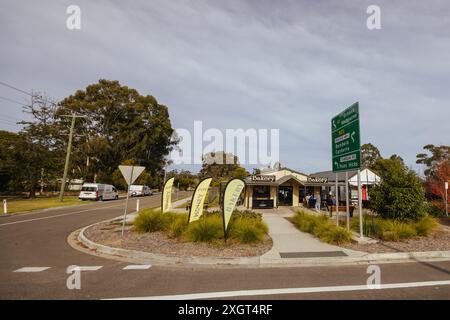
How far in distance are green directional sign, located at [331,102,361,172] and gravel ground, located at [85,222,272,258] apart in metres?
4.45

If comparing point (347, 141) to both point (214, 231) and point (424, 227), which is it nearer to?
point (424, 227)

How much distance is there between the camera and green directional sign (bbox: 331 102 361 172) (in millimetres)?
10086

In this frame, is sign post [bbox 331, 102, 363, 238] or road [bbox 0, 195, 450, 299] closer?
road [bbox 0, 195, 450, 299]

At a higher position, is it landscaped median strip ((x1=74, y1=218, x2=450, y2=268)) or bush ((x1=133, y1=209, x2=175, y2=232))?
bush ((x1=133, y1=209, x2=175, y2=232))

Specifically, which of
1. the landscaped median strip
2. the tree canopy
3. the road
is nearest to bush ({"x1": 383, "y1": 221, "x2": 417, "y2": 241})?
the landscaped median strip

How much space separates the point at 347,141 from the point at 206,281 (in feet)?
26.9

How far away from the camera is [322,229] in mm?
10055

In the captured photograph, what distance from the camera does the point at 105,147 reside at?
1655 inches

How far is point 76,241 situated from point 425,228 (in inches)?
521

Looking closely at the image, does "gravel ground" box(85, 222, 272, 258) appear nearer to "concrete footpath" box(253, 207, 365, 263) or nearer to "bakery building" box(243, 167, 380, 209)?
"concrete footpath" box(253, 207, 365, 263)

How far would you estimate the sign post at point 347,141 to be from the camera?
1002cm

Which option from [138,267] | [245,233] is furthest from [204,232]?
[138,267]

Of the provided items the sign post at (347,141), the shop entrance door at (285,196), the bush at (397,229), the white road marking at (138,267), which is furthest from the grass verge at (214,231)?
the shop entrance door at (285,196)
